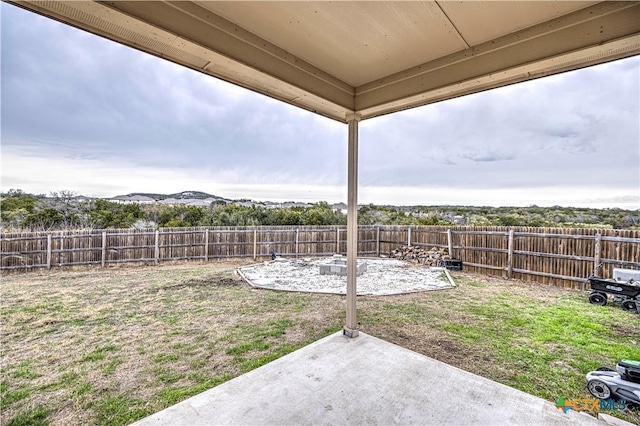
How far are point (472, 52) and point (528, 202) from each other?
36.2ft

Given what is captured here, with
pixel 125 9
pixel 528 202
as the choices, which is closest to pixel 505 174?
pixel 528 202

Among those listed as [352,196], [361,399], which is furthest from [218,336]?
[352,196]

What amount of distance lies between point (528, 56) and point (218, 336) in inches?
149

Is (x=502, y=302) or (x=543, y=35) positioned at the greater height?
(x=543, y=35)

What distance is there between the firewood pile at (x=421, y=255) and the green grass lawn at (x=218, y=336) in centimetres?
249

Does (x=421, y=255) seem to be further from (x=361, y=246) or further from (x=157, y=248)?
(x=157, y=248)

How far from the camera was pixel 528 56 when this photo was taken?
158 centimetres

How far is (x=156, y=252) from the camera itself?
26.3ft

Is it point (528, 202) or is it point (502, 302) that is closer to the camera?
point (502, 302)

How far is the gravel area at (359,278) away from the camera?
5.45 metres

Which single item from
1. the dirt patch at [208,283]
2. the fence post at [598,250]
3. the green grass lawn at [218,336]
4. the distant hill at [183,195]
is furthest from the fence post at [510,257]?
the distant hill at [183,195]

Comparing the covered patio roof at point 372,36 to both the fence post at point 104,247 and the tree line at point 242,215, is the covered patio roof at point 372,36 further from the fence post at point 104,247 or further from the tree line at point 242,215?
the fence post at point 104,247

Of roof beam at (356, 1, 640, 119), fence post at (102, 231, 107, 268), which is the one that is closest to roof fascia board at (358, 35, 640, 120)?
roof beam at (356, 1, 640, 119)

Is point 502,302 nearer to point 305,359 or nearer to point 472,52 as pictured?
point 305,359
